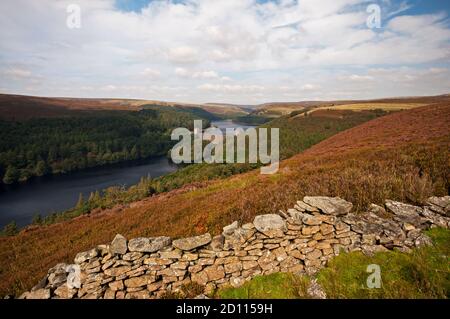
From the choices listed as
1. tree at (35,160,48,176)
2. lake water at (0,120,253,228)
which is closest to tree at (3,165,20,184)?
lake water at (0,120,253,228)

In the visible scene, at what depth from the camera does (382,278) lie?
4.78 meters

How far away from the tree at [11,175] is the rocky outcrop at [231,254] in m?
83.1

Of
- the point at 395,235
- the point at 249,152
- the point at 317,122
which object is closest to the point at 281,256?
the point at 395,235

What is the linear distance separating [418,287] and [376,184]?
3932 millimetres

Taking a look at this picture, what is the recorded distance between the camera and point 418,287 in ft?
14.5

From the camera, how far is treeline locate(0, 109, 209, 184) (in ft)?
251

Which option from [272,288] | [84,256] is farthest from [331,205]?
[84,256]

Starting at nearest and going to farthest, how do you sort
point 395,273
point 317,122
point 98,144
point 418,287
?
1. point 418,287
2. point 395,273
3. point 317,122
4. point 98,144

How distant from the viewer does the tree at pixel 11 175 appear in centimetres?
6650

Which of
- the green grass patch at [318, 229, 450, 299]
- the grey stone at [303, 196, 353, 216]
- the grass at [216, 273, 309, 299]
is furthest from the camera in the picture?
the grey stone at [303, 196, 353, 216]

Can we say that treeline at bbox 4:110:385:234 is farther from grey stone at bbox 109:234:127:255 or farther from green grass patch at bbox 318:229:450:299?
green grass patch at bbox 318:229:450:299

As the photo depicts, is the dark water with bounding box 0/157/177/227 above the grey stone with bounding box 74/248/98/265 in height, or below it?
below

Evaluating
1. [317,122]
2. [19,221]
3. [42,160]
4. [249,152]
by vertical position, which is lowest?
[19,221]

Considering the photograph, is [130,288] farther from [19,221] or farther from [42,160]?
[42,160]
